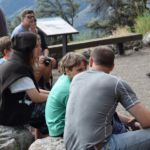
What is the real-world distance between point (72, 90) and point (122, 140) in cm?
56

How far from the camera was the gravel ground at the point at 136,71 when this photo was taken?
27.9ft

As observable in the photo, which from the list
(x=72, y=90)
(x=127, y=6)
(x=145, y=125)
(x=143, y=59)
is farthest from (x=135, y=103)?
(x=127, y=6)

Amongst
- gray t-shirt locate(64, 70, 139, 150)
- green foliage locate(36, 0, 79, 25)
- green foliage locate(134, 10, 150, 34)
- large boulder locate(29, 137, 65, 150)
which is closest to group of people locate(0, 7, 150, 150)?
gray t-shirt locate(64, 70, 139, 150)

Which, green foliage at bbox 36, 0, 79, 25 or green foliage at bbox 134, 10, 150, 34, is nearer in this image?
green foliage at bbox 134, 10, 150, 34

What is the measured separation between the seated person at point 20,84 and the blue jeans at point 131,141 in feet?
3.85

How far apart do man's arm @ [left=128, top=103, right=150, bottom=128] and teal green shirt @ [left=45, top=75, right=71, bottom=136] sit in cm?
80

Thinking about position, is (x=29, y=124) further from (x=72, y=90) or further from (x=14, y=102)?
(x=72, y=90)

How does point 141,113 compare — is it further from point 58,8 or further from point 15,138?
point 58,8

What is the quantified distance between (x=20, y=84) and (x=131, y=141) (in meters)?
1.33

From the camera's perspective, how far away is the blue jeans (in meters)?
4.05

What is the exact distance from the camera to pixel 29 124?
5305mm

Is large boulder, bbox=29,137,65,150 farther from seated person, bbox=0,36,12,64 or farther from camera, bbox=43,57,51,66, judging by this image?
camera, bbox=43,57,51,66

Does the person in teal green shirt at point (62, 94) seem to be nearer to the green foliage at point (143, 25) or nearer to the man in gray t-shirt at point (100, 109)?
the man in gray t-shirt at point (100, 109)

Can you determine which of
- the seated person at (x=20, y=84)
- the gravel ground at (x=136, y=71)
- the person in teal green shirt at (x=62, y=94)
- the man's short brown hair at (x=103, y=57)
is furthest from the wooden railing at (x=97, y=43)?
the man's short brown hair at (x=103, y=57)
